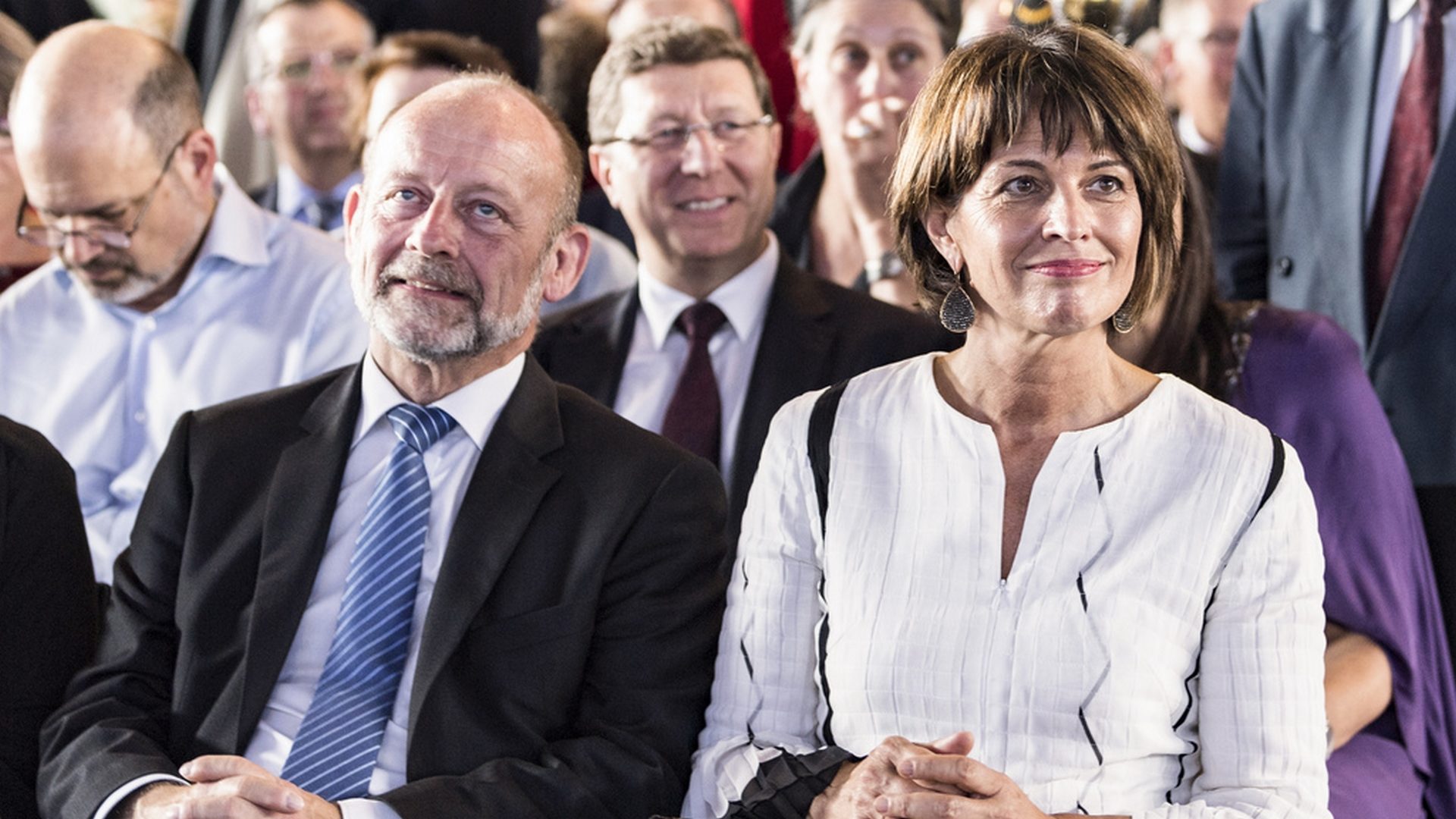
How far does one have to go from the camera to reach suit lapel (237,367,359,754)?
7.52 ft

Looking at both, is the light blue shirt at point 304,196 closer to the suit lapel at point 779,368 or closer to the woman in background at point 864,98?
the woman in background at point 864,98

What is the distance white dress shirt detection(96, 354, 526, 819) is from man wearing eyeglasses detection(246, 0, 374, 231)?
7.42 feet

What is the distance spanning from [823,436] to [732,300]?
97 cm

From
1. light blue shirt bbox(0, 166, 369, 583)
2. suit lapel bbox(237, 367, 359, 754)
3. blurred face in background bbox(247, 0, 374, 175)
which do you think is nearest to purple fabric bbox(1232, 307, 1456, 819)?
suit lapel bbox(237, 367, 359, 754)

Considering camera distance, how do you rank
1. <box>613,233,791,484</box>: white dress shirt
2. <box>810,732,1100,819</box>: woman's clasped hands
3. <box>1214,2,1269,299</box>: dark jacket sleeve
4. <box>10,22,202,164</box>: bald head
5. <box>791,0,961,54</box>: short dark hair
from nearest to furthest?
<box>810,732,1100,819</box>: woman's clasped hands
<box>613,233,791,484</box>: white dress shirt
<box>10,22,202,164</box>: bald head
<box>1214,2,1269,299</box>: dark jacket sleeve
<box>791,0,961,54</box>: short dark hair

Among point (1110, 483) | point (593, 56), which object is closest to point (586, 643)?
point (1110, 483)

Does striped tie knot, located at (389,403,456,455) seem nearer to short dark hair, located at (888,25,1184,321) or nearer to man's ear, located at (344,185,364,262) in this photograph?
man's ear, located at (344,185,364,262)

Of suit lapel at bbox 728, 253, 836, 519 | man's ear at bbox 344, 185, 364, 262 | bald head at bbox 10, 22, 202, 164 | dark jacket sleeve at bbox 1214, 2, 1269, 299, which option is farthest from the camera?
dark jacket sleeve at bbox 1214, 2, 1269, 299

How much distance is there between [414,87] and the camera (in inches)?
159

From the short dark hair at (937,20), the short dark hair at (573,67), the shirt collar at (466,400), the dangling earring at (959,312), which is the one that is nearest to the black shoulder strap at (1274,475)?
the dangling earring at (959,312)

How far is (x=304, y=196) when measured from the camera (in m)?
4.64

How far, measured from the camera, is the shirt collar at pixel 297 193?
4.63m

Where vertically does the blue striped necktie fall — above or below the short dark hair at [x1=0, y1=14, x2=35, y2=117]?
below

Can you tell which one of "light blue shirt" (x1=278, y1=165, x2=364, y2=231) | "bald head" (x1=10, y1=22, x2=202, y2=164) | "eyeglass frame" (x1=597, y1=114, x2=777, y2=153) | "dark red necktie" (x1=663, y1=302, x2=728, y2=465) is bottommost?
"dark red necktie" (x1=663, y1=302, x2=728, y2=465)
